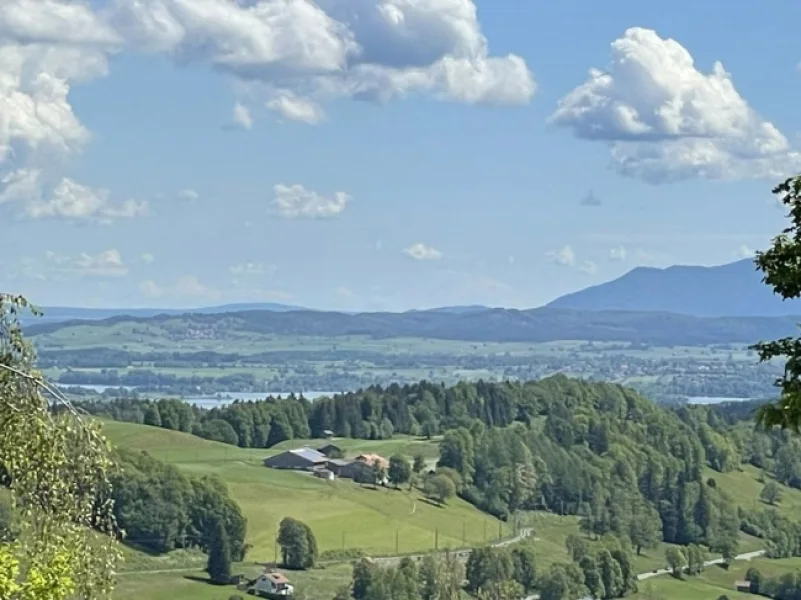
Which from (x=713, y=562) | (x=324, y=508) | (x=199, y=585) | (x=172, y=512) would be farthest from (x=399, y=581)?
(x=713, y=562)

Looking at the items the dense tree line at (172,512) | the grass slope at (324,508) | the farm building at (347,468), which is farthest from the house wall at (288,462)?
the dense tree line at (172,512)

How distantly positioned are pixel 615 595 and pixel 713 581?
47.1 feet

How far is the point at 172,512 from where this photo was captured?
126 meters

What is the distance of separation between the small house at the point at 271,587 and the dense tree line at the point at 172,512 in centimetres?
908

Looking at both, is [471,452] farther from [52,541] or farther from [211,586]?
[52,541]

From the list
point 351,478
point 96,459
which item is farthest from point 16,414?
point 351,478

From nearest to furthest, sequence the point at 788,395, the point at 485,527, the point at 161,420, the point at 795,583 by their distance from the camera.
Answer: the point at 788,395
the point at 795,583
the point at 485,527
the point at 161,420

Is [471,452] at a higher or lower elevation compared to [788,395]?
lower

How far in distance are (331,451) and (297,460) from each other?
442 inches

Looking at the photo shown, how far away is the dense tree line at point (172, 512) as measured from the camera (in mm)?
123500

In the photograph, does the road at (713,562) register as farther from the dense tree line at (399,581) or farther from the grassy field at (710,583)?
the dense tree line at (399,581)

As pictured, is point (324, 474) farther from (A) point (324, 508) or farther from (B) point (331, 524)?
(B) point (331, 524)

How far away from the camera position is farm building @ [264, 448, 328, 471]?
163 meters

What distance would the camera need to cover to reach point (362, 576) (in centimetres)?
11056
